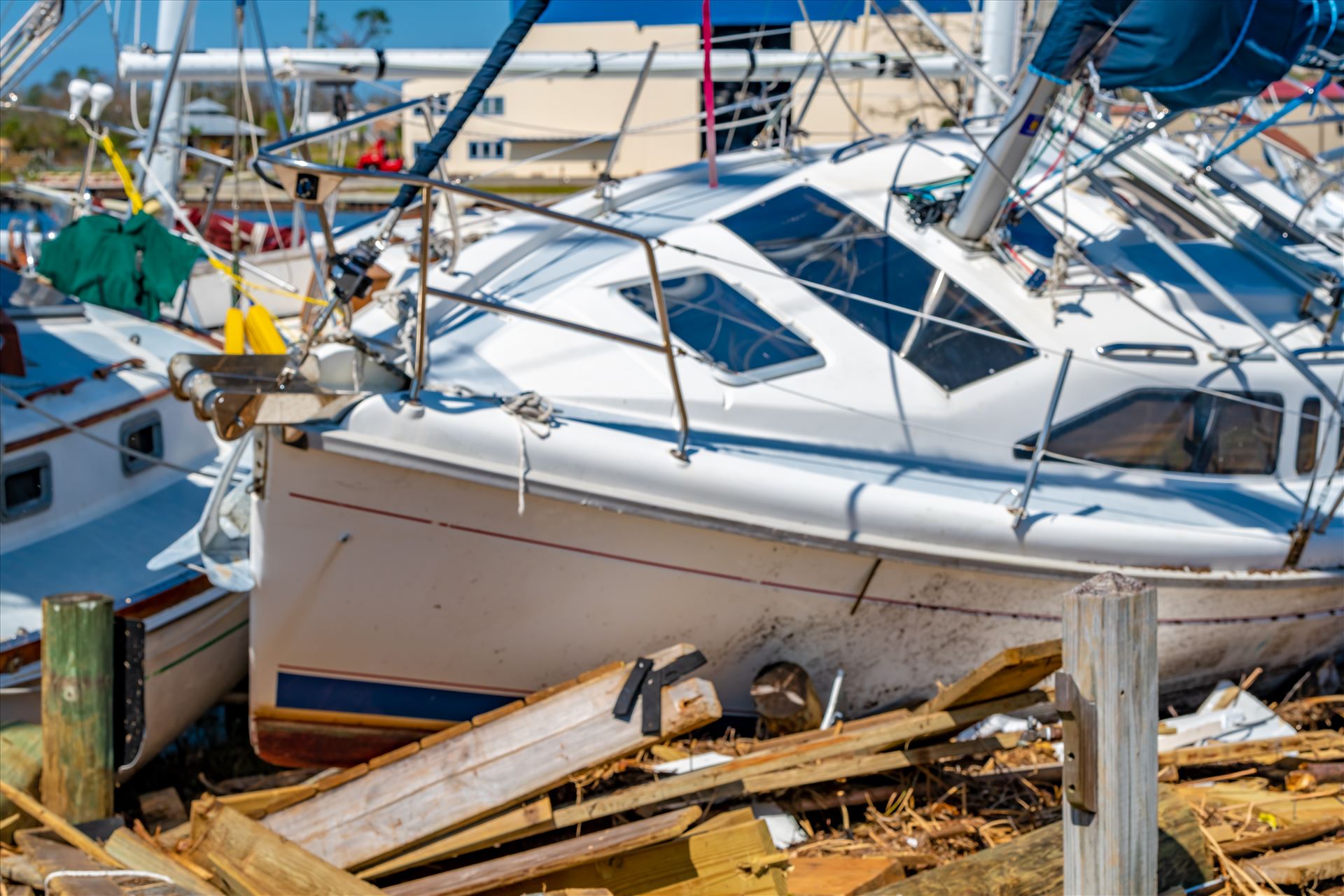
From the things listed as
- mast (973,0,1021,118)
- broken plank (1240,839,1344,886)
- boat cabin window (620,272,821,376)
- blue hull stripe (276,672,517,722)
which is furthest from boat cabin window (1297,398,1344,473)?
blue hull stripe (276,672,517,722)

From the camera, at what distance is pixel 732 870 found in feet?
14.0

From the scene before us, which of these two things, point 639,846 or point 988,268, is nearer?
point 639,846

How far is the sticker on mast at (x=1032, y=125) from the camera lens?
18.3ft

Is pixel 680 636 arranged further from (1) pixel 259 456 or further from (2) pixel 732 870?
(1) pixel 259 456

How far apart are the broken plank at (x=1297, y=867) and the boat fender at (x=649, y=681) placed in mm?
1958

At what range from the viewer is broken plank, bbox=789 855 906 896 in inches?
173

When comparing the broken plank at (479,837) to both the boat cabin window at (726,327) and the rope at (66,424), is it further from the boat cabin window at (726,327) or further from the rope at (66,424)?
the rope at (66,424)

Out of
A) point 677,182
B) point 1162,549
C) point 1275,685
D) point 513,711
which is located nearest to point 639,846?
point 513,711

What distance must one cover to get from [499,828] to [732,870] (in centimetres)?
85

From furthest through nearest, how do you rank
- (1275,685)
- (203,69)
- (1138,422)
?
(203,69) → (1275,685) → (1138,422)

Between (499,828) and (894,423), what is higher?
(894,423)

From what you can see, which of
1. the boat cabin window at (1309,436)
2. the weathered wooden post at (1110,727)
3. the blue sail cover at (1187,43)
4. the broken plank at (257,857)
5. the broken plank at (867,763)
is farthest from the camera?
the boat cabin window at (1309,436)

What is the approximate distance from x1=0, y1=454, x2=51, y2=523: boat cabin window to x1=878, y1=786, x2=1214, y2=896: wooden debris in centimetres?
424

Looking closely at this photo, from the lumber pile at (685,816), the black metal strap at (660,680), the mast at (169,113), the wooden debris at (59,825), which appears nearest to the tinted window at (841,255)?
the lumber pile at (685,816)
